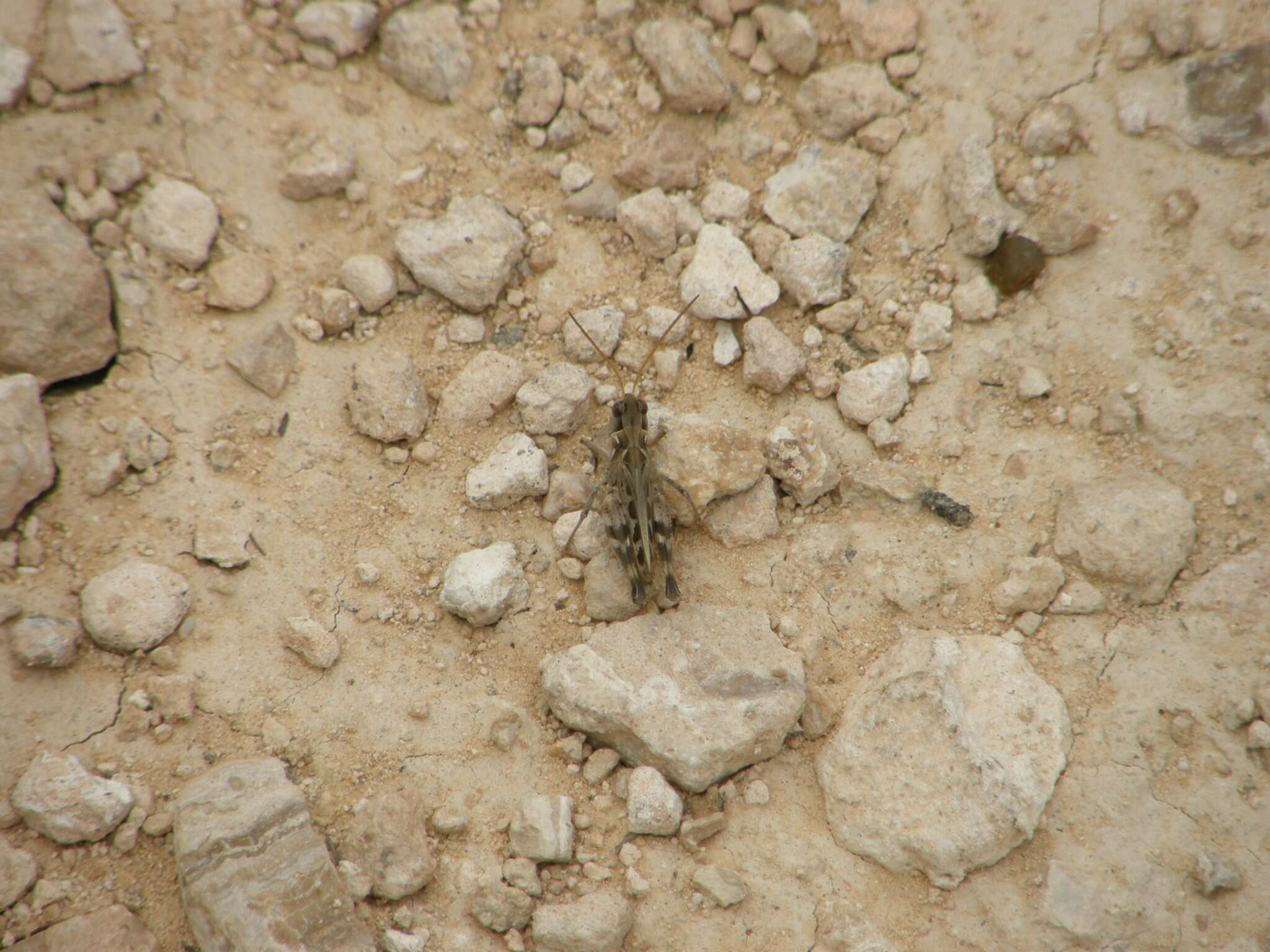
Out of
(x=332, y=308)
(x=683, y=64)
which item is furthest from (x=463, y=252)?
(x=683, y=64)

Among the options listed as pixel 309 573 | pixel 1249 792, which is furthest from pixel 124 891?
pixel 1249 792

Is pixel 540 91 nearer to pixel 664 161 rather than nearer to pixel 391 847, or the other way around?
pixel 664 161

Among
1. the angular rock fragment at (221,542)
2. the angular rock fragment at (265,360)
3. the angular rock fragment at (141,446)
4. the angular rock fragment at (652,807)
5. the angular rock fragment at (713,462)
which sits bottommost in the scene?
the angular rock fragment at (652,807)

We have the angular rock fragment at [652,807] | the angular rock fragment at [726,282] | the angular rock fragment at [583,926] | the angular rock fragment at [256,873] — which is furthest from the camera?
the angular rock fragment at [726,282]

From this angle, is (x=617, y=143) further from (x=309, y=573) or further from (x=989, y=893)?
(x=989, y=893)

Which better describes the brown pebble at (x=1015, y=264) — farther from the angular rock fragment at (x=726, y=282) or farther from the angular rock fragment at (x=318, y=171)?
the angular rock fragment at (x=318, y=171)

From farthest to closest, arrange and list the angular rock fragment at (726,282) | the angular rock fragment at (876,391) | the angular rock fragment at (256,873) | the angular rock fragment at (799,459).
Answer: the angular rock fragment at (726,282) < the angular rock fragment at (876,391) < the angular rock fragment at (799,459) < the angular rock fragment at (256,873)

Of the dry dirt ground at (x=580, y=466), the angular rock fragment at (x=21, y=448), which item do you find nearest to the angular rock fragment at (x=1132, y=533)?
the dry dirt ground at (x=580, y=466)

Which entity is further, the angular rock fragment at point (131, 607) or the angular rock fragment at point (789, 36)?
the angular rock fragment at point (789, 36)
